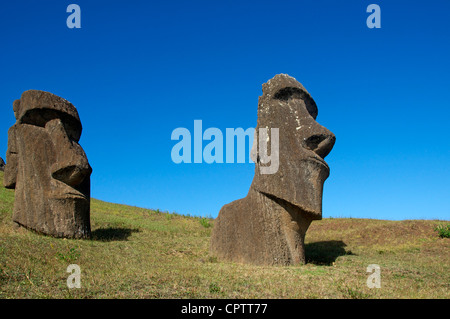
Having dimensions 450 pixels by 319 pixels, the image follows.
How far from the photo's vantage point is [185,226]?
19516 mm

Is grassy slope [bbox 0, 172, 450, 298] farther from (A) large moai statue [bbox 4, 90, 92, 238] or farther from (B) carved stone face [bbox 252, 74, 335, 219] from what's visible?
(B) carved stone face [bbox 252, 74, 335, 219]

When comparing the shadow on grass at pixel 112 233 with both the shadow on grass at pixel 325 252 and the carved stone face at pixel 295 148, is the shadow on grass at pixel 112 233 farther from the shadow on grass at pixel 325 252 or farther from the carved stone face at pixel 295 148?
the shadow on grass at pixel 325 252

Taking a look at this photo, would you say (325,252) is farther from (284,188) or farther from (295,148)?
(295,148)

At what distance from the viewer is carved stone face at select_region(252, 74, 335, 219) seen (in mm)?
10117

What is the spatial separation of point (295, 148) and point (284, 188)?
1013 millimetres

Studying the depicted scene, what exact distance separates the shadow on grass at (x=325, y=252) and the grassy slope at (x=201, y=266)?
0.03m

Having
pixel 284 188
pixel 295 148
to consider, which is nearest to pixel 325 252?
pixel 284 188

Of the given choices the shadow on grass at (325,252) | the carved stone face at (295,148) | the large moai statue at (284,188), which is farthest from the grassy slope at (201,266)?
the carved stone face at (295,148)

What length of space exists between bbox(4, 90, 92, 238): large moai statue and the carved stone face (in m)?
5.60

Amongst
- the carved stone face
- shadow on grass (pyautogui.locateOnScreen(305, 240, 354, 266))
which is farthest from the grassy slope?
the carved stone face

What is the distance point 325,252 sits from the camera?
13164 millimetres

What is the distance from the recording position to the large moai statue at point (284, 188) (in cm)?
1016
